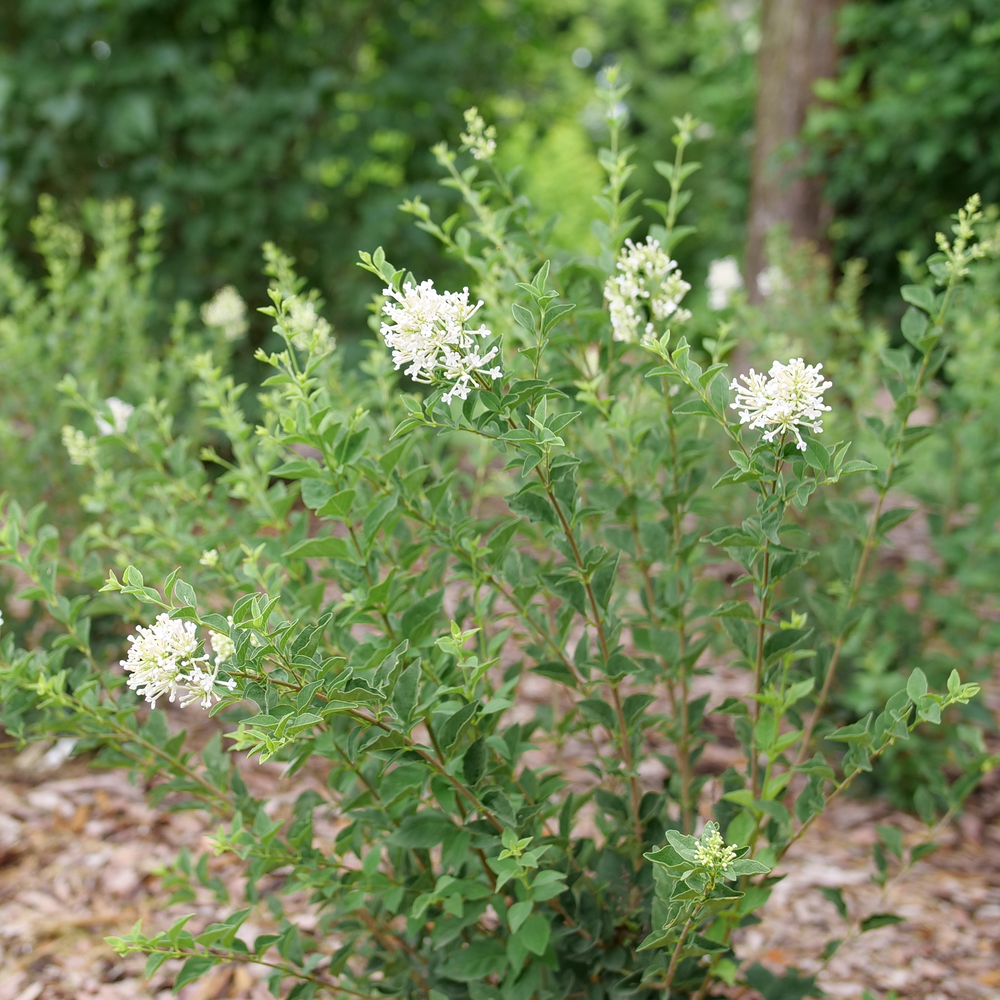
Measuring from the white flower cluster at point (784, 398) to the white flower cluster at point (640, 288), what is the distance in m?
0.33

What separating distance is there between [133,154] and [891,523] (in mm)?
3947

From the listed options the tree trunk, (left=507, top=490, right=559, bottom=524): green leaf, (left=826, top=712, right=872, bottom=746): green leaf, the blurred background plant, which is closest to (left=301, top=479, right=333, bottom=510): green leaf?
(left=507, top=490, right=559, bottom=524): green leaf

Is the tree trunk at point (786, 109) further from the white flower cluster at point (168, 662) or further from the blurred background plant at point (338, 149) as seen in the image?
the white flower cluster at point (168, 662)

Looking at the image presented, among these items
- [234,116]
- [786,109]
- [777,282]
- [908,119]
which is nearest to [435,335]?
[777,282]

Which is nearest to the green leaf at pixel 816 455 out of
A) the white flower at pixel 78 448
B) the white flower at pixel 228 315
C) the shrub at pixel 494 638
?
the shrub at pixel 494 638

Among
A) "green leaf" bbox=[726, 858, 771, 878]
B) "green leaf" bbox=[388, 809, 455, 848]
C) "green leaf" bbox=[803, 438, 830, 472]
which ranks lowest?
"green leaf" bbox=[726, 858, 771, 878]

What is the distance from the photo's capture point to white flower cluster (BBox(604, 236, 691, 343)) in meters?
1.46

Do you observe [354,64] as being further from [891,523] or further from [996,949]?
[996,949]

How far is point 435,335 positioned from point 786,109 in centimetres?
424

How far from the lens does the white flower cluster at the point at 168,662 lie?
1.05 m

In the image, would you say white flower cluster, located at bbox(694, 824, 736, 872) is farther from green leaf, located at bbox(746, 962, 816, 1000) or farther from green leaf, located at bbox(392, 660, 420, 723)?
green leaf, located at bbox(746, 962, 816, 1000)

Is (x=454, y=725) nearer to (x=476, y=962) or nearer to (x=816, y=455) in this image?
(x=476, y=962)

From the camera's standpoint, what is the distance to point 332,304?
473 centimetres

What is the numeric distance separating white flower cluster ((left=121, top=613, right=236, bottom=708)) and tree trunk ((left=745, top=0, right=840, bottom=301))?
410 cm
